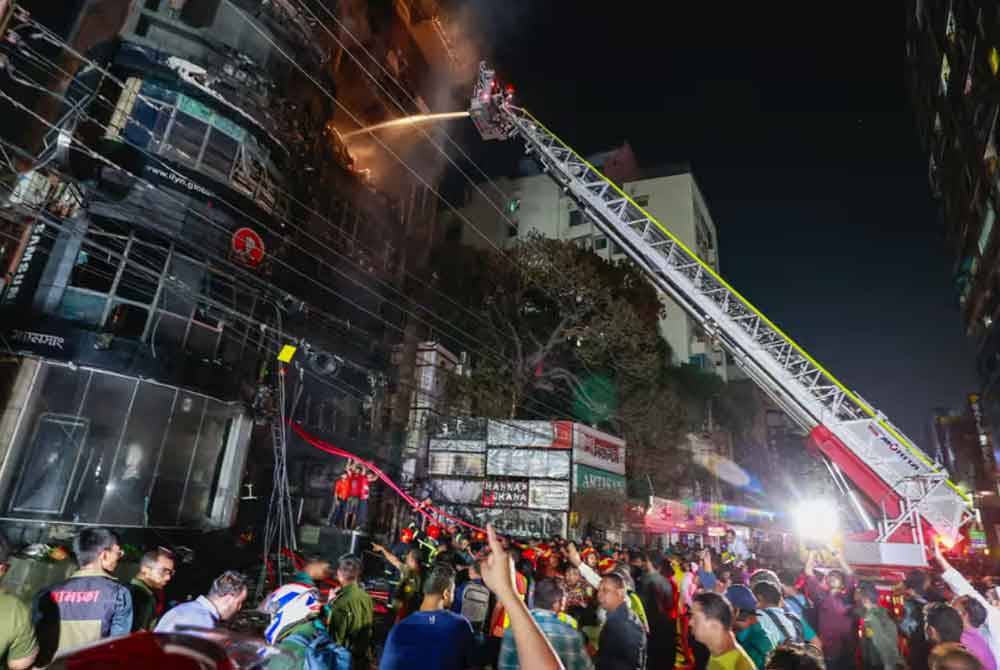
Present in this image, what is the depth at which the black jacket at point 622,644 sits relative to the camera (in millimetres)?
4664

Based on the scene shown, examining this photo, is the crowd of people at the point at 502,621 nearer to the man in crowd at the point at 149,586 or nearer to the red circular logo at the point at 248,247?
the man in crowd at the point at 149,586

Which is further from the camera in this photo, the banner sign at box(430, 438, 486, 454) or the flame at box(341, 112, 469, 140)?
the flame at box(341, 112, 469, 140)

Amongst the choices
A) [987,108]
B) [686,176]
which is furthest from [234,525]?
[686,176]

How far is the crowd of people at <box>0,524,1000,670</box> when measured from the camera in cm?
346

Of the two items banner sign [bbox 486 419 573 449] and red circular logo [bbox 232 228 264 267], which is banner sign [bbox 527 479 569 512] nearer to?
banner sign [bbox 486 419 573 449]

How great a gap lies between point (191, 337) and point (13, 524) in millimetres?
5893

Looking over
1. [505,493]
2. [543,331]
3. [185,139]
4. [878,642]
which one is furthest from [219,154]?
[543,331]

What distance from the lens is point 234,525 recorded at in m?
14.9

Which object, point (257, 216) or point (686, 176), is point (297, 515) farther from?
point (686, 176)

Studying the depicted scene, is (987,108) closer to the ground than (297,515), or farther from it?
farther from it

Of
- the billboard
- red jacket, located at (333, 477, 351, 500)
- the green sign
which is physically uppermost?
the green sign

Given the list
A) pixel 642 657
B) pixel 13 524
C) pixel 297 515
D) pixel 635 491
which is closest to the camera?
pixel 642 657

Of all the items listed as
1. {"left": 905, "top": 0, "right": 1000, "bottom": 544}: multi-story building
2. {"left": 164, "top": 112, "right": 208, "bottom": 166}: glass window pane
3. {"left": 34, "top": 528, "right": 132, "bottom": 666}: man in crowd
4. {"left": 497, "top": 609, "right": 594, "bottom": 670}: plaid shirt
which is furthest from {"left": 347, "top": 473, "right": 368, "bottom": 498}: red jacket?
{"left": 905, "top": 0, "right": 1000, "bottom": 544}: multi-story building

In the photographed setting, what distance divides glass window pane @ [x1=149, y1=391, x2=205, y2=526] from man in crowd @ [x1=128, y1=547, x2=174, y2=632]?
30.5ft
